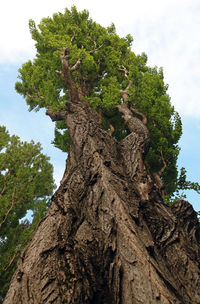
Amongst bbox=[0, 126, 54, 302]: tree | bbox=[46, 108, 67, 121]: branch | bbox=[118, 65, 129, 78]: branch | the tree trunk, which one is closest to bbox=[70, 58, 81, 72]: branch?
bbox=[46, 108, 67, 121]: branch

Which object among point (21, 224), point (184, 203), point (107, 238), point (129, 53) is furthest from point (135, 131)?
point (129, 53)

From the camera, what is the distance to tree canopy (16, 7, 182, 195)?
34.4 feet

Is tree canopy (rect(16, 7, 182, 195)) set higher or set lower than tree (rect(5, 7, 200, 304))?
higher

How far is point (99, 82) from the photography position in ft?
41.4

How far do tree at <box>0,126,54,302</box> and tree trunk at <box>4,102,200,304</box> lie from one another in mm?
4340

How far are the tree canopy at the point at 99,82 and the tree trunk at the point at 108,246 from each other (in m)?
4.30

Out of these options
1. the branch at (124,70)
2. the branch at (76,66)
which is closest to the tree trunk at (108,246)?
the branch at (76,66)

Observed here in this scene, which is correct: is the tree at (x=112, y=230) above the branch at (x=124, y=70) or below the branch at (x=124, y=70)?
below

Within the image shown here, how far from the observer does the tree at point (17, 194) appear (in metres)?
8.77

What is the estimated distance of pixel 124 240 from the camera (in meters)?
3.91

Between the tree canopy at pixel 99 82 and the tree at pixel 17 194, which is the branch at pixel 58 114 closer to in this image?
the tree canopy at pixel 99 82

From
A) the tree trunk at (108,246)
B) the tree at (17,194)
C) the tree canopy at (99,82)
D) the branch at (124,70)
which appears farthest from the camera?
the branch at (124,70)

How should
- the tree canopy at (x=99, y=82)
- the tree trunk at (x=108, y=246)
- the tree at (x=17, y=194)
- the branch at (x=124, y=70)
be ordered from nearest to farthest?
the tree trunk at (x=108, y=246) → the tree at (x=17, y=194) → the tree canopy at (x=99, y=82) → the branch at (x=124, y=70)

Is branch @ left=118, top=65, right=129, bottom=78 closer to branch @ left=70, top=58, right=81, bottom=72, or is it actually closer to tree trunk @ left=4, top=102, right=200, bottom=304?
branch @ left=70, top=58, right=81, bottom=72
